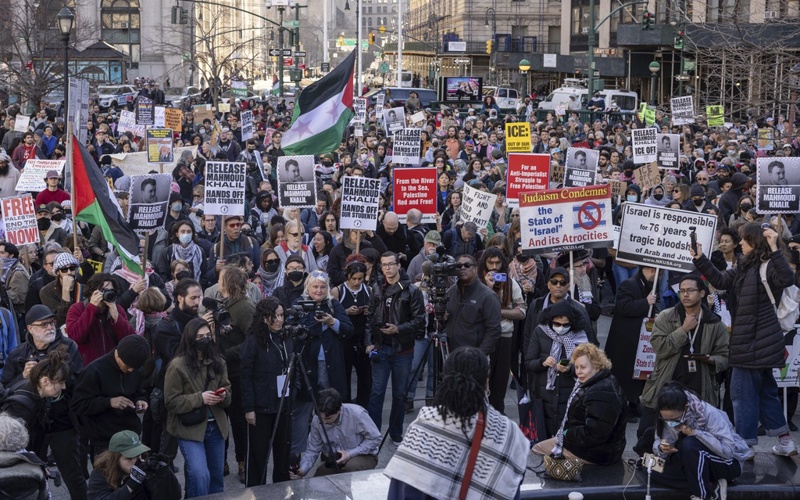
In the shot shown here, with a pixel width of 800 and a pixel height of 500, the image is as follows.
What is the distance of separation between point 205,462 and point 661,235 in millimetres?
4497

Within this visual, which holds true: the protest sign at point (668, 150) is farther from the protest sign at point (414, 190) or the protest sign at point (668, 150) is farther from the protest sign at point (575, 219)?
the protest sign at point (575, 219)

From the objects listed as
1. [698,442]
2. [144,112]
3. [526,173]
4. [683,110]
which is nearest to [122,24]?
[144,112]

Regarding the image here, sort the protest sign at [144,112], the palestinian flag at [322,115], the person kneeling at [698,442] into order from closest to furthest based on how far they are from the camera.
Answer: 1. the person kneeling at [698,442]
2. the palestinian flag at [322,115]
3. the protest sign at [144,112]

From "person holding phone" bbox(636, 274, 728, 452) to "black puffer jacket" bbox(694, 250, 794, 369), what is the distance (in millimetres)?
155

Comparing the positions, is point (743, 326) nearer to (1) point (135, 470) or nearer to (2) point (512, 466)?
(2) point (512, 466)

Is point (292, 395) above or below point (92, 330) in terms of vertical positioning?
below

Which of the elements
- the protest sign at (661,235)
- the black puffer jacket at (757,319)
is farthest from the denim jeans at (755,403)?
the protest sign at (661,235)

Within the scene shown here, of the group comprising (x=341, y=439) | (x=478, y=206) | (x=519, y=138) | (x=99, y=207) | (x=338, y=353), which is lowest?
(x=341, y=439)

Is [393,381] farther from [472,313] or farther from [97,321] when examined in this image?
[97,321]

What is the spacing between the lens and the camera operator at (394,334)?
30.0 feet

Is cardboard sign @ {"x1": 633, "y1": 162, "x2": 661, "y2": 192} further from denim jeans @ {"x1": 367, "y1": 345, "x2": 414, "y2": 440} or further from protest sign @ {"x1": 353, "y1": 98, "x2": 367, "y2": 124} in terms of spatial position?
denim jeans @ {"x1": 367, "y1": 345, "x2": 414, "y2": 440}

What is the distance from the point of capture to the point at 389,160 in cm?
2088

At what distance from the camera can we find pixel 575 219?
9844 mm

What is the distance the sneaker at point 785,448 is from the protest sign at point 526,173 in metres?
7.09
